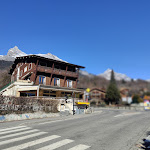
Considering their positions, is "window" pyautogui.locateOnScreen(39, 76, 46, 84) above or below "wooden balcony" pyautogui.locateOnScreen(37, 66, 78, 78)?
below

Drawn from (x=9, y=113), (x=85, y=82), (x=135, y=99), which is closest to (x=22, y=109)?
(x=9, y=113)

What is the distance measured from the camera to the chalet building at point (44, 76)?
31578mm

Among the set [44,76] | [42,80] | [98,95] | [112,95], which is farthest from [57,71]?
[98,95]

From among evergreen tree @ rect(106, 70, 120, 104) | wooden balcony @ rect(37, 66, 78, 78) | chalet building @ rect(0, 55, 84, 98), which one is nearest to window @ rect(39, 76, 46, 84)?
chalet building @ rect(0, 55, 84, 98)

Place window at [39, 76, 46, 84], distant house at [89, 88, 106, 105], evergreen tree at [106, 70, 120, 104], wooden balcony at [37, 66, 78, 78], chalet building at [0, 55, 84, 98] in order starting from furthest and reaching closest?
1. distant house at [89, 88, 106, 105]
2. evergreen tree at [106, 70, 120, 104]
3. window at [39, 76, 46, 84]
4. wooden balcony at [37, 66, 78, 78]
5. chalet building at [0, 55, 84, 98]

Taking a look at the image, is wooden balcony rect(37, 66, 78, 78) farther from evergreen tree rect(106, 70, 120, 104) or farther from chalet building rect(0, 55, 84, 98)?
evergreen tree rect(106, 70, 120, 104)

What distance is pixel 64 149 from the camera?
5.92 meters

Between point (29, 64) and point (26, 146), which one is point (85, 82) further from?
point (26, 146)

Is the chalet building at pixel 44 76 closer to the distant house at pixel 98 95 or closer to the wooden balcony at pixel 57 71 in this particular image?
the wooden balcony at pixel 57 71

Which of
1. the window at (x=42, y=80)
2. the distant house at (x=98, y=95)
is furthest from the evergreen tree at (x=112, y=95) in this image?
the window at (x=42, y=80)

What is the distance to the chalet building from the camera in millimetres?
31578

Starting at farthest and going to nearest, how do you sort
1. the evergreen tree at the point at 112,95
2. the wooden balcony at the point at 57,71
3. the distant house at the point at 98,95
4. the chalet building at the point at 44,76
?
the distant house at the point at 98,95, the evergreen tree at the point at 112,95, the wooden balcony at the point at 57,71, the chalet building at the point at 44,76

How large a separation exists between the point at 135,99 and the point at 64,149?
88803 mm

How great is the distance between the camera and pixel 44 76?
34031 millimetres
